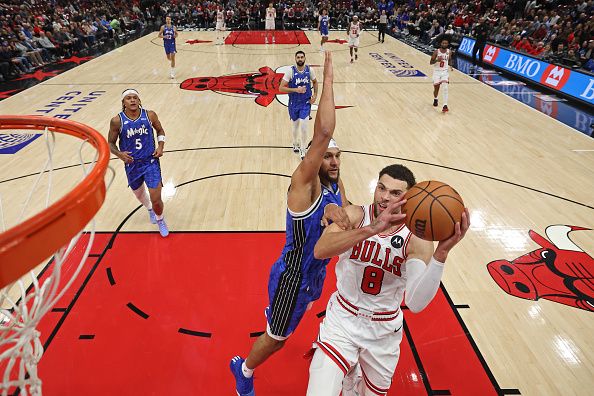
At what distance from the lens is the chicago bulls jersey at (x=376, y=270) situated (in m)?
2.41

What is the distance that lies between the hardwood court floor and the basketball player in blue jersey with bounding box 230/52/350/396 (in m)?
0.69

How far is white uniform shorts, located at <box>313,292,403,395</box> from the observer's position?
246cm

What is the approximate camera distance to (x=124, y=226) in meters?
5.42

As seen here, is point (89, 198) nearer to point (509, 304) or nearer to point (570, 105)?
point (509, 304)

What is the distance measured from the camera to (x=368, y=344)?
248 cm

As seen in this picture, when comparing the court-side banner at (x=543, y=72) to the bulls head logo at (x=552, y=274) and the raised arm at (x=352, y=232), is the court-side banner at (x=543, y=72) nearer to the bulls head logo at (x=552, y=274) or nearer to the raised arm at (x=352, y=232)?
the bulls head logo at (x=552, y=274)

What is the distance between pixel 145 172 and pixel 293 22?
23988 mm

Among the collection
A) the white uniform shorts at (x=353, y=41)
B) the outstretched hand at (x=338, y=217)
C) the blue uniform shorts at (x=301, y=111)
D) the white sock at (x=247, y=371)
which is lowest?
the white uniform shorts at (x=353, y=41)

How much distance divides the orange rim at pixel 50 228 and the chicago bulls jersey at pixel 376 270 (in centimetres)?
138

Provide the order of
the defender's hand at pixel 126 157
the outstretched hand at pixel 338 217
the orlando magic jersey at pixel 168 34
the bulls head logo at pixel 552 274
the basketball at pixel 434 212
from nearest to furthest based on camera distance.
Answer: the basketball at pixel 434 212 < the outstretched hand at pixel 338 217 < the bulls head logo at pixel 552 274 < the defender's hand at pixel 126 157 < the orlando magic jersey at pixel 168 34

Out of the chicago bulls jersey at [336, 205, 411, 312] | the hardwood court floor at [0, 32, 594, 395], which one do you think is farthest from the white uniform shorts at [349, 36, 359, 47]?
the chicago bulls jersey at [336, 205, 411, 312]

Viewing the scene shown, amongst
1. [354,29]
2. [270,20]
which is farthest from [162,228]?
[270,20]

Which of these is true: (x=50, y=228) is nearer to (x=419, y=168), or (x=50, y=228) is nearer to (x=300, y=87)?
(x=300, y=87)

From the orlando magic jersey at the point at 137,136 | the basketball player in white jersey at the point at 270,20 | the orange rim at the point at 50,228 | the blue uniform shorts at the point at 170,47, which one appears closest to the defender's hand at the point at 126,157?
the orlando magic jersey at the point at 137,136
